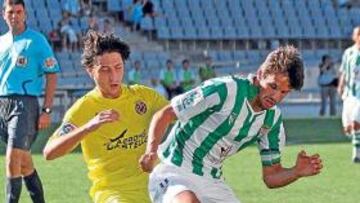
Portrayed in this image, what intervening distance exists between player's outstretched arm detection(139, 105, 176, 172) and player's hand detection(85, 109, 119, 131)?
27 cm

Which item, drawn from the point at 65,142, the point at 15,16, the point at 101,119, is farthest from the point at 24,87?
the point at 101,119

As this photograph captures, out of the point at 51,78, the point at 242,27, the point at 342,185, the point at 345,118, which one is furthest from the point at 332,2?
the point at 51,78

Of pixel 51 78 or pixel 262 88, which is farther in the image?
pixel 51 78

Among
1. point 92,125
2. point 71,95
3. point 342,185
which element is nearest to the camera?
point 92,125

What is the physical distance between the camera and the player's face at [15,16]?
32.3 ft

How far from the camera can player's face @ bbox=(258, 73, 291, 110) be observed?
→ 21.5 feet

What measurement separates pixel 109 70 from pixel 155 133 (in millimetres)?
602

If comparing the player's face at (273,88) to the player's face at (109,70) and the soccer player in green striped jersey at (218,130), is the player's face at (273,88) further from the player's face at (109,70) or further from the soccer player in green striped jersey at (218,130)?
the player's face at (109,70)

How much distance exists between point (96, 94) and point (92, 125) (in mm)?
779

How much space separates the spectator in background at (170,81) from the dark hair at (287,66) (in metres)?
22.2

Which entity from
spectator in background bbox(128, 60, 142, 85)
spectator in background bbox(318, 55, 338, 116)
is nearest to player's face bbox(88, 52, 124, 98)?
spectator in background bbox(128, 60, 142, 85)

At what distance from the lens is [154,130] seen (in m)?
6.61

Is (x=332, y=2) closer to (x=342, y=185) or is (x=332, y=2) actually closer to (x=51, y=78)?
(x=342, y=185)

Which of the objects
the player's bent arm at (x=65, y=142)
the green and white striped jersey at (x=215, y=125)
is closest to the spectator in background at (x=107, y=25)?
the green and white striped jersey at (x=215, y=125)
